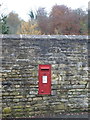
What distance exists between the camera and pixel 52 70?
7.66 metres

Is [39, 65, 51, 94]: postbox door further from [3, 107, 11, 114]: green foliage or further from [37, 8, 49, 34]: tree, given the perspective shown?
[37, 8, 49, 34]: tree

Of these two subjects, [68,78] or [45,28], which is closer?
[68,78]

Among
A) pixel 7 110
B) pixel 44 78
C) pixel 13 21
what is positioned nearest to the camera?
pixel 7 110

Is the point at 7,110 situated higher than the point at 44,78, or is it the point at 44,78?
the point at 44,78

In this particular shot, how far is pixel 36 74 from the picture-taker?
7.60 meters

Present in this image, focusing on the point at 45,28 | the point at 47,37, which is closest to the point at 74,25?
the point at 45,28

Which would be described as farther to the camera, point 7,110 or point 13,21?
point 13,21

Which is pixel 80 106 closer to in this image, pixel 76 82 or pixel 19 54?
pixel 76 82

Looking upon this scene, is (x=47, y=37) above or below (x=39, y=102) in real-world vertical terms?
above

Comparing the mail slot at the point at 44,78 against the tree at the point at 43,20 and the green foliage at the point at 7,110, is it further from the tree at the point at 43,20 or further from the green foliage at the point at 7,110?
the tree at the point at 43,20

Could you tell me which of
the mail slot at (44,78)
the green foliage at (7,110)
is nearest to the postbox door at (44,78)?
the mail slot at (44,78)

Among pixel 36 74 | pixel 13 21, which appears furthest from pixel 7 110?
pixel 13 21

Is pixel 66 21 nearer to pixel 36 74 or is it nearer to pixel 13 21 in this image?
pixel 13 21

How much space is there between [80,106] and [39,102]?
132 centimetres
